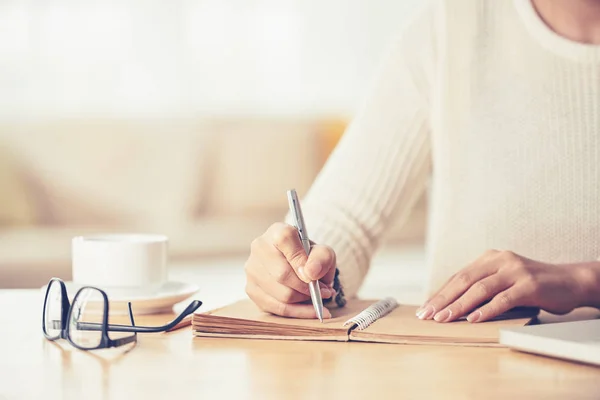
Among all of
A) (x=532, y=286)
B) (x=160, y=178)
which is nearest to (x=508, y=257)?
(x=532, y=286)

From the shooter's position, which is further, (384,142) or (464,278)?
(384,142)

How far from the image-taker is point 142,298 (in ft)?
3.72

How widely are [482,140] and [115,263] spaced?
26.3 inches

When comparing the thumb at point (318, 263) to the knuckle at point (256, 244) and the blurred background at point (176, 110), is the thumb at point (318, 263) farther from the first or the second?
the blurred background at point (176, 110)

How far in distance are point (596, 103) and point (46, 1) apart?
3346mm

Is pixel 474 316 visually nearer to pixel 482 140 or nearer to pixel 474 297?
pixel 474 297

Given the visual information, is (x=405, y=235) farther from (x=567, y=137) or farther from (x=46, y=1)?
(x=567, y=137)

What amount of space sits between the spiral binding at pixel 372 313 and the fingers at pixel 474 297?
0.23ft

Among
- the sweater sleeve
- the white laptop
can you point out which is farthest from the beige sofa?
the white laptop

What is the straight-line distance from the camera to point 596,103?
1.46 metres

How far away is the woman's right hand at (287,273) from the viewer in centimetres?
102

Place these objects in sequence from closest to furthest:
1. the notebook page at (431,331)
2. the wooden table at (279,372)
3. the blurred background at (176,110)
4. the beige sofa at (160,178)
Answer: the wooden table at (279,372), the notebook page at (431,331), the beige sofa at (160,178), the blurred background at (176,110)

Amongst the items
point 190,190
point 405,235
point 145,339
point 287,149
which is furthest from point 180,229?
point 145,339

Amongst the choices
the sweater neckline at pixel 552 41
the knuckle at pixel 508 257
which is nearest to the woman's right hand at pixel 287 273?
the knuckle at pixel 508 257
